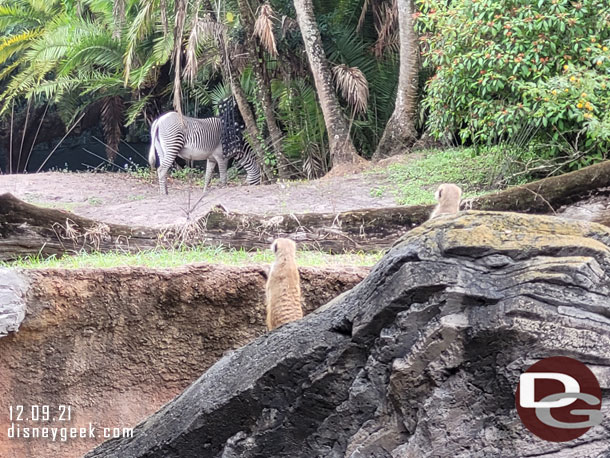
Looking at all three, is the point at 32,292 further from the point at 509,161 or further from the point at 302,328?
the point at 509,161

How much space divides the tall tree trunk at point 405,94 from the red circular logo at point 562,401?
1111 centimetres

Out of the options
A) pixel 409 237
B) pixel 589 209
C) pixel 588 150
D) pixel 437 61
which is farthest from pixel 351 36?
pixel 409 237

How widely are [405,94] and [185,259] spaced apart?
830 centimetres

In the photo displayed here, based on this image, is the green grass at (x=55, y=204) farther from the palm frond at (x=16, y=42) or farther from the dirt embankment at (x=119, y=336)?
the dirt embankment at (x=119, y=336)

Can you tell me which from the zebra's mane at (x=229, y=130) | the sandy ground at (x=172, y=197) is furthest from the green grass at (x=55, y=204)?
the zebra's mane at (x=229, y=130)

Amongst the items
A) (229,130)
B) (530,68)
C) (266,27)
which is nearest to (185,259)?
(530,68)

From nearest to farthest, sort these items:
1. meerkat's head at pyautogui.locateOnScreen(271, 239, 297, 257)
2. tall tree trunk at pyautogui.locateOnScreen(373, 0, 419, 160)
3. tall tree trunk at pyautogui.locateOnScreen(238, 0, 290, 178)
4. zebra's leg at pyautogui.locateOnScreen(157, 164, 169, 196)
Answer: meerkat's head at pyautogui.locateOnScreen(271, 239, 297, 257)
tall tree trunk at pyautogui.locateOnScreen(373, 0, 419, 160)
zebra's leg at pyautogui.locateOnScreen(157, 164, 169, 196)
tall tree trunk at pyautogui.locateOnScreen(238, 0, 290, 178)

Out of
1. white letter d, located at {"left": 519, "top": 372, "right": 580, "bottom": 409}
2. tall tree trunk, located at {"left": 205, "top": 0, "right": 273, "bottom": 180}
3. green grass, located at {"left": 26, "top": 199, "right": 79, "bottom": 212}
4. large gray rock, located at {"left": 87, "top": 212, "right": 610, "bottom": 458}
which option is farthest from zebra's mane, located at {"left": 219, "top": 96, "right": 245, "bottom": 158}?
white letter d, located at {"left": 519, "top": 372, "right": 580, "bottom": 409}

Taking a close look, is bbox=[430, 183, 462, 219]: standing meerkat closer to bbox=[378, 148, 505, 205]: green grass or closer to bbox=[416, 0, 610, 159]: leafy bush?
bbox=[416, 0, 610, 159]: leafy bush

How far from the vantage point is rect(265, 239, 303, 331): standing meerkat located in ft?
16.3

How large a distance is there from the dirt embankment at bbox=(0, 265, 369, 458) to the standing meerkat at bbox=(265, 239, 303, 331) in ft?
1.83

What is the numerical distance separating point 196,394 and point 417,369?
3.98ft

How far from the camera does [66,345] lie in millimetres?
5574

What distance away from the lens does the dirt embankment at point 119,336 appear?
5.46 meters
